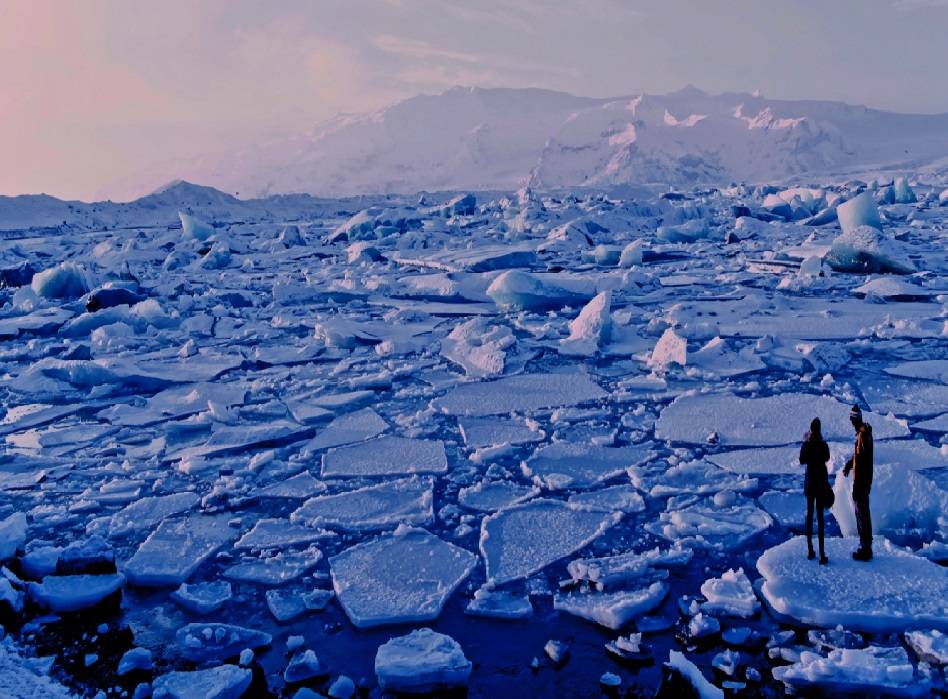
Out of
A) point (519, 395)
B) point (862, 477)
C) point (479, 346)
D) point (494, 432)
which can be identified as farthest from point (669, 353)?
point (862, 477)

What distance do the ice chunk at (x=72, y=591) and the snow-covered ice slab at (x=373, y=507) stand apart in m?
0.97

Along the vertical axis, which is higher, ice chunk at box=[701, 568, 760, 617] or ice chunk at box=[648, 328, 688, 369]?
ice chunk at box=[648, 328, 688, 369]

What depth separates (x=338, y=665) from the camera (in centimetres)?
277

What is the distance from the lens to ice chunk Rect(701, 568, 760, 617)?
2.96m

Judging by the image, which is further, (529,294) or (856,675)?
(529,294)

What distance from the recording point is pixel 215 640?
9.53 feet

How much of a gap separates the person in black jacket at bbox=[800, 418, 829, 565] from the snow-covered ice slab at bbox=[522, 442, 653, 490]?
131cm

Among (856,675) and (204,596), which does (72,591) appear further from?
(856,675)

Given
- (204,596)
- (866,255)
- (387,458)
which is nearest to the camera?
(204,596)

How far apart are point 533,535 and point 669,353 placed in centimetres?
341

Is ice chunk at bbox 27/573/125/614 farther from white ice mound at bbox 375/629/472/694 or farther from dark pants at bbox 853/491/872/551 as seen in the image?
dark pants at bbox 853/491/872/551

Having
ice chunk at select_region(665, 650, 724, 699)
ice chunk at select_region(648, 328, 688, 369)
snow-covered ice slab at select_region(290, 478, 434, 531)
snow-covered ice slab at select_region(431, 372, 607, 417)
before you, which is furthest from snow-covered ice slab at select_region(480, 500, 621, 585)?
ice chunk at select_region(648, 328, 688, 369)

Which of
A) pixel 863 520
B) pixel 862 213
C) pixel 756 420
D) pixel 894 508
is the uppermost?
pixel 862 213

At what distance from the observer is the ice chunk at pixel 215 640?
285 cm
